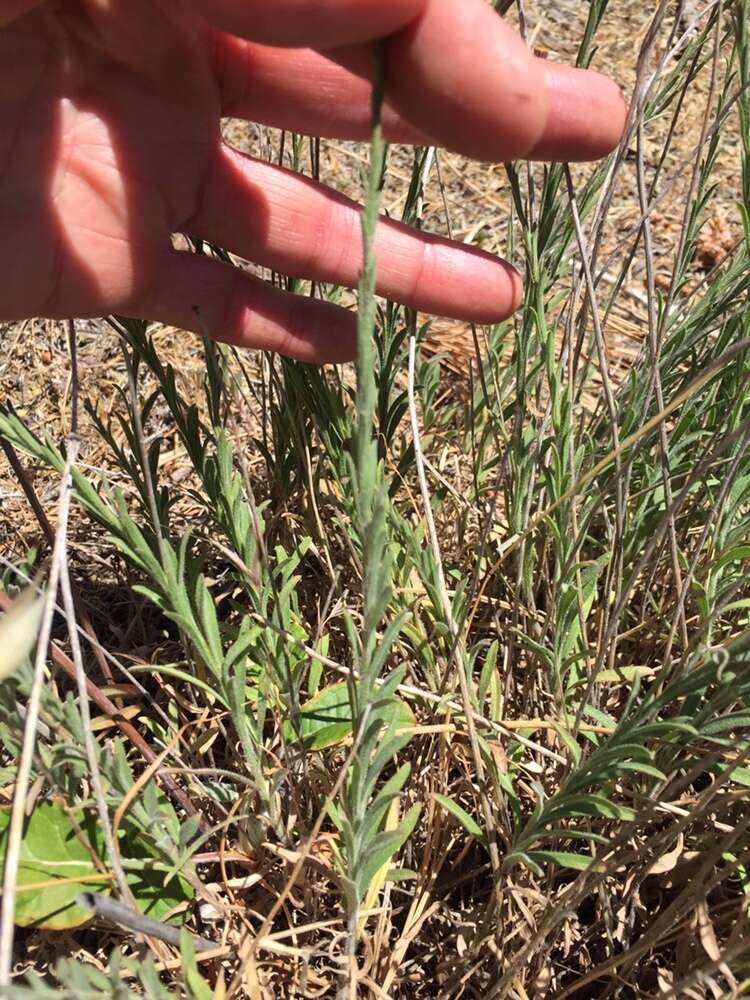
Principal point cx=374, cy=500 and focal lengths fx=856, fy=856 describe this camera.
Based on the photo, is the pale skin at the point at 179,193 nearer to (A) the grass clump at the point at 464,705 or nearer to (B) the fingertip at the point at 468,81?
(A) the grass clump at the point at 464,705

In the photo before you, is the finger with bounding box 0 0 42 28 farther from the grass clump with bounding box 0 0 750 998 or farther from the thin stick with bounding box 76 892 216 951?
the thin stick with bounding box 76 892 216 951

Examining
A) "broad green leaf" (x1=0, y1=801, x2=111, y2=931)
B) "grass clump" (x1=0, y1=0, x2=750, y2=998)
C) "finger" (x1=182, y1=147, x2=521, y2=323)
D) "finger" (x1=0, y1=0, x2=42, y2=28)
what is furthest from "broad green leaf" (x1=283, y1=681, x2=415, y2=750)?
"finger" (x1=0, y1=0, x2=42, y2=28)

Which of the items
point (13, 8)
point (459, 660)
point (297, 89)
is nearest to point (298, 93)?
point (297, 89)

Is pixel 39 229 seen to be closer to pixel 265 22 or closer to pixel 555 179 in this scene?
pixel 265 22

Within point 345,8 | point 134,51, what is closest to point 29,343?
point 134,51

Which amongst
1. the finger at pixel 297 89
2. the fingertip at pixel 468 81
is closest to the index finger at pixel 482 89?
the fingertip at pixel 468 81
